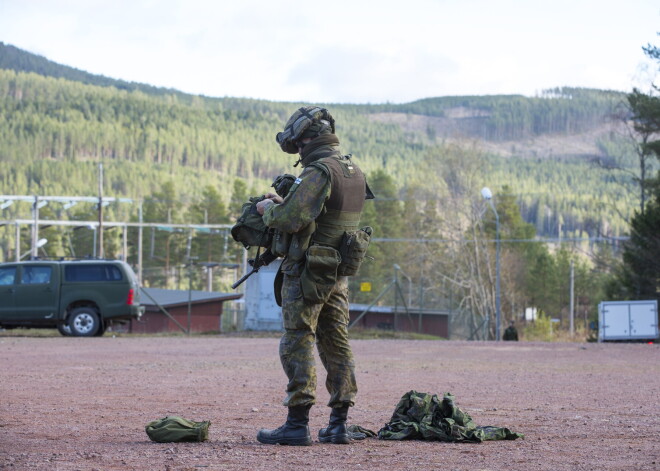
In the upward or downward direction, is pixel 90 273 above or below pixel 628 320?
above

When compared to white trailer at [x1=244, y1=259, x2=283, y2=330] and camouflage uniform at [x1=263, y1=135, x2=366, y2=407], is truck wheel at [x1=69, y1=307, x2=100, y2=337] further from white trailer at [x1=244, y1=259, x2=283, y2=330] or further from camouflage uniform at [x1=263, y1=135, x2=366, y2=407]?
camouflage uniform at [x1=263, y1=135, x2=366, y2=407]

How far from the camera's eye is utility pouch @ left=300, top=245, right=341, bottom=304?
6188 millimetres

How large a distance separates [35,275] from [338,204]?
19.5m

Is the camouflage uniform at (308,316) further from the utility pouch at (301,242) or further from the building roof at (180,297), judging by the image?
the building roof at (180,297)

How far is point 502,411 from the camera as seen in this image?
28.7 ft

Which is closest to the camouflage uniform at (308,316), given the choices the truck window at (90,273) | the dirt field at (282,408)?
the dirt field at (282,408)

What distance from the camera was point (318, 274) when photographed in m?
6.22

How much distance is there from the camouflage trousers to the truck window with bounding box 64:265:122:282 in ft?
61.0

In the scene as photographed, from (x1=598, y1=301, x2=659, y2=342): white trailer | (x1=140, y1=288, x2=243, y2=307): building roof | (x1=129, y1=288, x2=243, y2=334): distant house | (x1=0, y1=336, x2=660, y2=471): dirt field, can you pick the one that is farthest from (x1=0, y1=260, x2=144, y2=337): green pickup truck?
(x1=129, y1=288, x2=243, y2=334): distant house

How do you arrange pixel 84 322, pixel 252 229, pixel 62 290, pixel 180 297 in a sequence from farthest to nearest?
pixel 180 297 → pixel 84 322 → pixel 62 290 → pixel 252 229

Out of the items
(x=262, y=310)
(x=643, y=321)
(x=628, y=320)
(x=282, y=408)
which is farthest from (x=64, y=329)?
(x=643, y=321)

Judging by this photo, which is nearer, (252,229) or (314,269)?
(314,269)

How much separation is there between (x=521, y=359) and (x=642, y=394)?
774 cm

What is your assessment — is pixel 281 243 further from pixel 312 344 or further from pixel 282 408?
pixel 282 408
